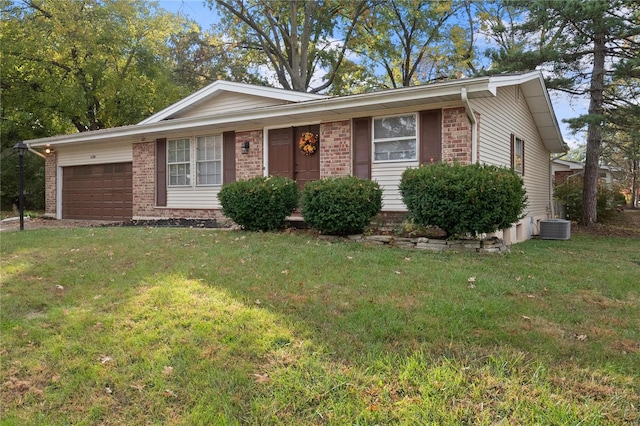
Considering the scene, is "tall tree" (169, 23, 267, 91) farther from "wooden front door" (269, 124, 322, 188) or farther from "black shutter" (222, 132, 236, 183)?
"wooden front door" (269, 124, 322, 188)

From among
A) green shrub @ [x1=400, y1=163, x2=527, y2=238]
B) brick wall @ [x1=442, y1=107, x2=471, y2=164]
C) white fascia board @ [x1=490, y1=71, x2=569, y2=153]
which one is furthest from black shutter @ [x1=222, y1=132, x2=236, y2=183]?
white fascia board @ [x1=490, y1=71, x2=569, y2=153]

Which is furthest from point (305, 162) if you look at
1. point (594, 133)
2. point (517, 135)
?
point (594, 133)

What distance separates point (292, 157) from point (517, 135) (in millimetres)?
5888

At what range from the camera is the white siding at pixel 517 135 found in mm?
8461

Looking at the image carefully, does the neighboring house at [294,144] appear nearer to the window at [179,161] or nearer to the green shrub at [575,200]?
the window at [179,161]

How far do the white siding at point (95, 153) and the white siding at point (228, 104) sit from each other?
2.16 metres

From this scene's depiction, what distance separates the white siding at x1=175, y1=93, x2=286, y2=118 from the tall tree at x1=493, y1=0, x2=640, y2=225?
7.03 m

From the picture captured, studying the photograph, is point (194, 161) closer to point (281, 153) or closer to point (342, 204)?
point (281, 153)

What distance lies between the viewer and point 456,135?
7996 mm

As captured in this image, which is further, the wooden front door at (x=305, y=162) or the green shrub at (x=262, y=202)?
the wooden front door at (x=305, y=162)

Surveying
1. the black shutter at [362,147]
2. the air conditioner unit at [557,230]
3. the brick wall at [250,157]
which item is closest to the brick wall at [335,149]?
the black shutter at [362,147]

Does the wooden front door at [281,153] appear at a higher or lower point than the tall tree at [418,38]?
lower

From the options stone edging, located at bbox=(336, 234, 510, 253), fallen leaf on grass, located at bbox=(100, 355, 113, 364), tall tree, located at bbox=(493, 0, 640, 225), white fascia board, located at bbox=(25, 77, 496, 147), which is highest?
tall tree, located at bbox=(493, 0, 640, 225)

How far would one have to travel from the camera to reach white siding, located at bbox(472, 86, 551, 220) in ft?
27.8
